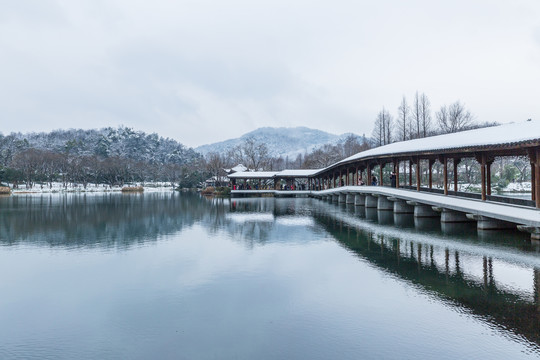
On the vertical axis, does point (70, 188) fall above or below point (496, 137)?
below

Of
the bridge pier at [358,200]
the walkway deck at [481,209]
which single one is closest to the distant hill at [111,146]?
the bridge pier at [358,200]

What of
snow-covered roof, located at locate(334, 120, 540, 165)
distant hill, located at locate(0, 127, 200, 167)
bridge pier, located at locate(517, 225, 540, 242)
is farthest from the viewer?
distant hill, located at locate(0, 127, 200, 167)

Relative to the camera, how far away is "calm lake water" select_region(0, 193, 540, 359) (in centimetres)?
578

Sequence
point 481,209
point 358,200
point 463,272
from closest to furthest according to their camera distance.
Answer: point 463,272, point 481,209, point 358,200

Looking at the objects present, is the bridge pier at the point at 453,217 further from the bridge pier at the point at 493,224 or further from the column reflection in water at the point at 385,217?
the bridge pier at the point at 493,224

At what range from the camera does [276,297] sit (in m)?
8.16

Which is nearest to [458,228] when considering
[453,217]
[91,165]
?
[453,217]

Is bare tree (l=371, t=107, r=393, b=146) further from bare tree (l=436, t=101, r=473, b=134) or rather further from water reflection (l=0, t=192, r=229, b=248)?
water reflection (l=0, t=192, r=229, b=248)

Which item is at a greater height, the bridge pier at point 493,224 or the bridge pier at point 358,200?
the bridge pier at point 358,200

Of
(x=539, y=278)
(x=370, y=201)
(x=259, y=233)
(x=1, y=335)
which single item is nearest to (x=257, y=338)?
(x=1, y=335)

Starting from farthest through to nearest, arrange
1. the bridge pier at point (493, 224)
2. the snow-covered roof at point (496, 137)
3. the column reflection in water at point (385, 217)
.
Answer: the column reflection in water at point (385, 217) < the bridge pier at point (493, 224) < the snow-covered roof at point (496, 137)

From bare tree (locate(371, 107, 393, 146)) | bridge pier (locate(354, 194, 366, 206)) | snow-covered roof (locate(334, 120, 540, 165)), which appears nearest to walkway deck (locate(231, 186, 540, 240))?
snow-covered roof (locate(334, 120, 540, 165))

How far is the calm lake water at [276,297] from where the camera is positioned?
5781 millimetres

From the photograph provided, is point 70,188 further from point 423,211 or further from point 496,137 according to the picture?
point 496,137
